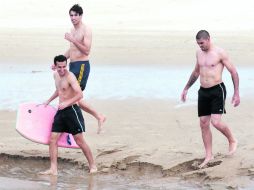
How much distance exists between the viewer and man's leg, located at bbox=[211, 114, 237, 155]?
811cm

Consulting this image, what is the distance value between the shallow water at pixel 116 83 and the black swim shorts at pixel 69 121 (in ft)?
12.8

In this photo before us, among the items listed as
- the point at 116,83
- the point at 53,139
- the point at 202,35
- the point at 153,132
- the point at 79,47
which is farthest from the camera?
the point at 116,83

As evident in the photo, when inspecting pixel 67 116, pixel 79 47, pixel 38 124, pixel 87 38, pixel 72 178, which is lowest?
pixel 72 178

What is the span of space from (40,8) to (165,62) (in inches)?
741

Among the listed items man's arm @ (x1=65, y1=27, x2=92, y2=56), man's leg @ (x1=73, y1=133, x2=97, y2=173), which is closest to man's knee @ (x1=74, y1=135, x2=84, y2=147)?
man's leg @ (x1=73, y1=133, x2=97, y2=173)

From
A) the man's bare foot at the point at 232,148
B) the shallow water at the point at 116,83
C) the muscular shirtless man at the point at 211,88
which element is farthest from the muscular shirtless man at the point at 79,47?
the shallow water at the point at 116,83

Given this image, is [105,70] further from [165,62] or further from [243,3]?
[243,3]

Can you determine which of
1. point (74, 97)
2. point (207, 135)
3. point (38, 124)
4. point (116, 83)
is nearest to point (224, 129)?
point (207, 135)

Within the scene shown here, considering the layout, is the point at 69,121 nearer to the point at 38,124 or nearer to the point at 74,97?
the point at 74,97

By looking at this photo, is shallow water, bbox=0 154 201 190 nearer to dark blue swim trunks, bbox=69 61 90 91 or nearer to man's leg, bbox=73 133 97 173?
man's leg, bbox=73 133 97 173

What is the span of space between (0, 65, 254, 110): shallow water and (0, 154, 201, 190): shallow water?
3.40m

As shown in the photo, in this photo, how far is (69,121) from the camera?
8.13 m

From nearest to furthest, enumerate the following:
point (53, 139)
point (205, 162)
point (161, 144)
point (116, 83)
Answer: point (205, 162), point (53, 139), point (161, 144), point (116, 83)

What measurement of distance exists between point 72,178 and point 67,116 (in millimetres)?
672
